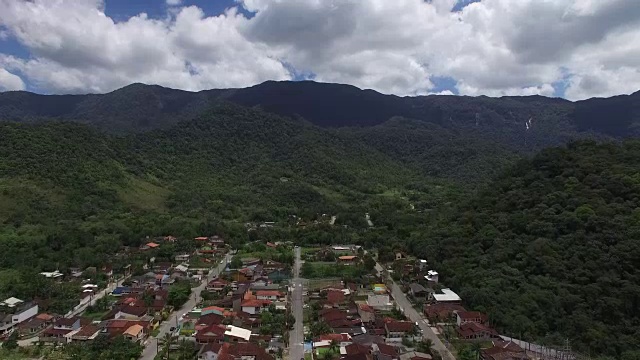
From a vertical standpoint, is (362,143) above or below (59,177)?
above

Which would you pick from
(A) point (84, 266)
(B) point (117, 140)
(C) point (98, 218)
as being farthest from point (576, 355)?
(B) point (117, 140)

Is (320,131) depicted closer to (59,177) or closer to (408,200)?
(408,200)

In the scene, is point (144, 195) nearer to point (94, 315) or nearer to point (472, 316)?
point (94, 315)

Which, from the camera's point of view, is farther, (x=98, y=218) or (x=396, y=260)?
(x=98, y=218)

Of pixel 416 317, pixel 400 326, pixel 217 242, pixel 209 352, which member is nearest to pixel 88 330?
pixel 209 352

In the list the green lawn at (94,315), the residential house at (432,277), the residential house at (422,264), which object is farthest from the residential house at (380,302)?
the green lawn at (94,315)
